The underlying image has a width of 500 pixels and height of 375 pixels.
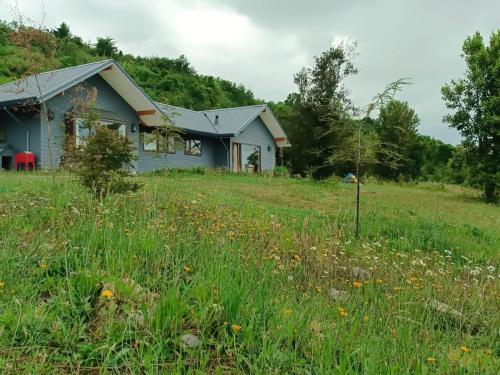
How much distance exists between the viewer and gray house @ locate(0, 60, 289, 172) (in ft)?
49.6

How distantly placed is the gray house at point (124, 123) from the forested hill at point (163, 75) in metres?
10.5

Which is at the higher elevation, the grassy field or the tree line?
the tree line

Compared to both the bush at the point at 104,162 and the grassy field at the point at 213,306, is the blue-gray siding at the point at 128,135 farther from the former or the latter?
the grassy field at the point at 213,306

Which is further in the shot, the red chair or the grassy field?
the red chair

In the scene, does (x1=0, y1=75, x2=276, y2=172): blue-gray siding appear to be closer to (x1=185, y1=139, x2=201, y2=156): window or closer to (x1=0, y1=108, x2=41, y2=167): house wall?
(x1=0, y1=108, x2=41, y2=167): house wall

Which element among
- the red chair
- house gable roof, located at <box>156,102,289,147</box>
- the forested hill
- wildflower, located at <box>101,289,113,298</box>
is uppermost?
the forested hill

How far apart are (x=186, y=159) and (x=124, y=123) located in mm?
4931

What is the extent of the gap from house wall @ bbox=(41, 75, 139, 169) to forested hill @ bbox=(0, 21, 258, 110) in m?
15.1

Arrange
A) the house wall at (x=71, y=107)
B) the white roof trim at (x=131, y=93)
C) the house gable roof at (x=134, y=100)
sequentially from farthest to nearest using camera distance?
1. the white roof trim at (x=131, y=93)
2. the house wall at (x=71, y=107)
3. the house gable roof at (x=134, y=100)

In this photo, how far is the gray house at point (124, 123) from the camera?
49.6 ft

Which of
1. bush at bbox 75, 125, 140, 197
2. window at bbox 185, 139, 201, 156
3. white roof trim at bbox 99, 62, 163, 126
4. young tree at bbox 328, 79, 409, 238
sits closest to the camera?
bush at bbox 75, 125, 140, 197

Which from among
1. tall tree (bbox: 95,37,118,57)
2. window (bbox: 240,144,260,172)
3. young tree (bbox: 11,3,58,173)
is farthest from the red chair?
tall tree (bbox: 95,37,118,57)

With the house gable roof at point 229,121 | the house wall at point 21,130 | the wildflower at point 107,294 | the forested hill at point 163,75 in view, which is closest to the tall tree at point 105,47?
the forested hill at point 163,75

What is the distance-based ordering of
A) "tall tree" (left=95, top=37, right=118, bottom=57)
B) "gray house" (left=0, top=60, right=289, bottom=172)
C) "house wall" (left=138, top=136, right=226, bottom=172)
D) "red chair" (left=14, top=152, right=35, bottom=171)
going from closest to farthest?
"gray house" (left=0, top=60, right=289, bottom=172), "red chair" (left=14, top=152, right=35, bottom=171), "house wall" (left=138, top=136, right=226, bottom=172), "tall tree" (left=95, top=37, right=118, bottom=57)
